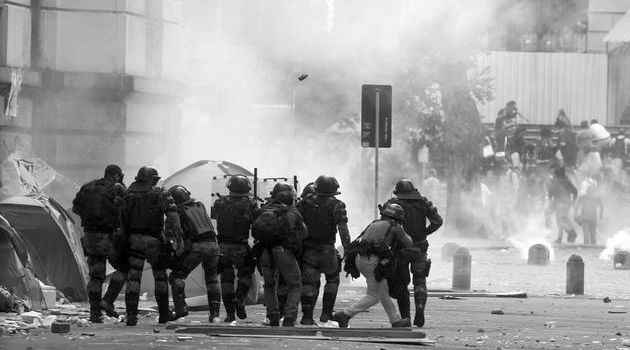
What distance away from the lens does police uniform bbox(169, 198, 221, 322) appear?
17.7m

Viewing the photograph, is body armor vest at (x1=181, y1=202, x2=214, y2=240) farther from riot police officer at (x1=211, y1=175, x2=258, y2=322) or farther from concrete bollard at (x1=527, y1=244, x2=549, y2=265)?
concrete bollard at (x1=527, y1=244, x2=549, y2=265)

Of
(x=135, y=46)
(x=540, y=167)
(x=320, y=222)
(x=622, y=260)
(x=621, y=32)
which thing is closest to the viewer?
(x=320, y=222)

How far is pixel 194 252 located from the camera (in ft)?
58.3

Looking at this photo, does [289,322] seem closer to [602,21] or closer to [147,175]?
[147,175]

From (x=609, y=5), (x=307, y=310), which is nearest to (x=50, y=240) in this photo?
(x=307, y=310)

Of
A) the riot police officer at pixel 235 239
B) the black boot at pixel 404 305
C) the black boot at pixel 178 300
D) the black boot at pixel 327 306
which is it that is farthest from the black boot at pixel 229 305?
the black boot at pixel 404 305

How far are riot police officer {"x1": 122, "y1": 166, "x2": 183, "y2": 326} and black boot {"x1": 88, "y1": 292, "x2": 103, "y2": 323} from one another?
44 cm

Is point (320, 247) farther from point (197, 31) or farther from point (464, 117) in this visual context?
point (464, 117)

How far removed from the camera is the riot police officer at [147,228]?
17.3m

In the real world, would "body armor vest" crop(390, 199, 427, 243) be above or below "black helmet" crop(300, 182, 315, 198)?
below

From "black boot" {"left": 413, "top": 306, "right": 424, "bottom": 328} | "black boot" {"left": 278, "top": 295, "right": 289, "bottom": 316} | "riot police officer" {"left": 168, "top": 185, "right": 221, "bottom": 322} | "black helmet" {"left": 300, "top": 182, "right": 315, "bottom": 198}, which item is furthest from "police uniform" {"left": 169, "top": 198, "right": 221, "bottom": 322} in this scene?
"black boot" {"left": 413, "top": 306, "right": 424, "bottom": 328}

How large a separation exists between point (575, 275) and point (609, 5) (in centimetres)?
3364

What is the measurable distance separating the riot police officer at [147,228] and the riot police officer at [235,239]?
64 centimetres

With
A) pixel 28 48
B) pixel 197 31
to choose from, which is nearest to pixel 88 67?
pixel 28 48
